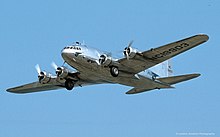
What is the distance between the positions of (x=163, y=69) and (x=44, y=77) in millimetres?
11139

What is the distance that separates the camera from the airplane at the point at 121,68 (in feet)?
120

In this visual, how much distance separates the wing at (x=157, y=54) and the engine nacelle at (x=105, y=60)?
980 mm

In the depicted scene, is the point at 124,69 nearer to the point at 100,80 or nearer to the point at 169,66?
the point at 100,80

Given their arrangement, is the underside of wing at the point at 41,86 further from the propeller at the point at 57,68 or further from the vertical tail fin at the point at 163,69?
the vertical tail fin at the point at 163,69

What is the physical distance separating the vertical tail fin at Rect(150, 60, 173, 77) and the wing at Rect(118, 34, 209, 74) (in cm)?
384

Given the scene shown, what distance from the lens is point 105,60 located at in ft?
122

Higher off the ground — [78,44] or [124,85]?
[78,44]

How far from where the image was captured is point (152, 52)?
36719mm

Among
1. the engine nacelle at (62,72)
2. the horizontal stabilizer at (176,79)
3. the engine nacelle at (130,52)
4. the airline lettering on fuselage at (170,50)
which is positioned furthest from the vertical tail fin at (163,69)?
the engine nacelle at (62,72)

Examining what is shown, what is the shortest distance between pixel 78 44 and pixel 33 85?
33.6ft

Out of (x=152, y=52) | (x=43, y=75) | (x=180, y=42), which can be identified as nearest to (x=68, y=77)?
(x=43, y=75)

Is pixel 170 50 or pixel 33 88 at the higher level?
pixel 170 50

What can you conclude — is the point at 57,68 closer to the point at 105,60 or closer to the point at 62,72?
the point at 62,72

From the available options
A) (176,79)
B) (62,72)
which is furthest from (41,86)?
(176,79)
